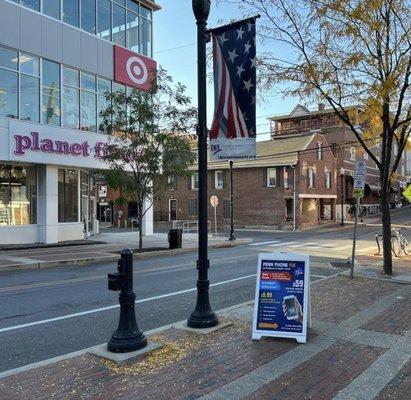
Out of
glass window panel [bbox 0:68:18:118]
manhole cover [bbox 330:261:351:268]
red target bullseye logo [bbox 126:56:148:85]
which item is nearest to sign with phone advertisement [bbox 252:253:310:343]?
manhole cover [bbox 330:261:351:268]

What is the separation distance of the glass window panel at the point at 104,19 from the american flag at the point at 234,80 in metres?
19.8

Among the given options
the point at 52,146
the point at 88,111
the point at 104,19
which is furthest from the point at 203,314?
the point at 104,19

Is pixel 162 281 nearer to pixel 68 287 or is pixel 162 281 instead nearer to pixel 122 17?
pixel 68 287

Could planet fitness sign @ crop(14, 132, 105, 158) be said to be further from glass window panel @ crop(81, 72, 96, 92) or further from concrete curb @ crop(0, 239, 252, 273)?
concrete curb @ crop(0, 239, 252, 273)

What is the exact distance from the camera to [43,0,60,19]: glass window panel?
22016 millimetres

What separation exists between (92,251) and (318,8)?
1317cm

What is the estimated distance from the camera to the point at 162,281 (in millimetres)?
12078

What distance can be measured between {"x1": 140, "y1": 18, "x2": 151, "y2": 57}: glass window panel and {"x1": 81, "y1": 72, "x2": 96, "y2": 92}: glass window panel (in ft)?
14.7

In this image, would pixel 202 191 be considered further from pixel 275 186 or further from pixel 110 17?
pixel 275 186

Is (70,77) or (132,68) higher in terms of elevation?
(132,68)

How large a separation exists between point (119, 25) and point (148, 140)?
10.1m

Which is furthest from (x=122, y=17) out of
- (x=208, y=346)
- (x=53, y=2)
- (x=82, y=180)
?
(x=208, y=346)

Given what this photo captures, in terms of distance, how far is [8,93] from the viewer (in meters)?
20.5

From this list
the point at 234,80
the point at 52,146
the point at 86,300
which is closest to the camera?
the point at 234,80
